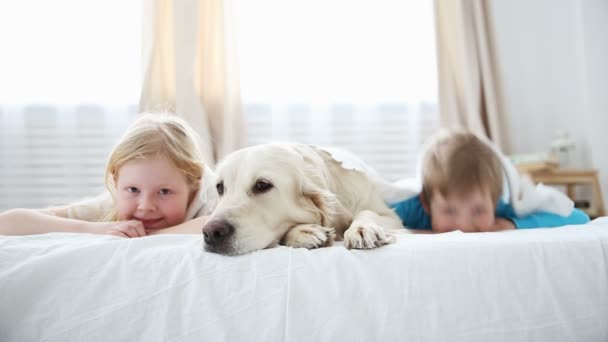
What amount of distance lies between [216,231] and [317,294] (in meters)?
0.32

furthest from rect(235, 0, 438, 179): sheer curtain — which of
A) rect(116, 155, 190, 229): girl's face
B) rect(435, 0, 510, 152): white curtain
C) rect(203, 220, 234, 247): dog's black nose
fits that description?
rect(203, 220, 234, 247): dog's black nose

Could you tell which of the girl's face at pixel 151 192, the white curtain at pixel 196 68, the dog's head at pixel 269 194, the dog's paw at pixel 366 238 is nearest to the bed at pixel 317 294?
the dog's paw at pixel 366 238

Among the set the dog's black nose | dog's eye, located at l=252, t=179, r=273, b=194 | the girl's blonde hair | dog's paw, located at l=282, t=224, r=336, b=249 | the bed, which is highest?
the girl's blonde hair

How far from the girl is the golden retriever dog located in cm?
19

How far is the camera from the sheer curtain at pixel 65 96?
3.61m

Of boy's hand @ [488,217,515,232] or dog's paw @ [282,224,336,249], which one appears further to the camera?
boy's hand @ [488,217,515,232]

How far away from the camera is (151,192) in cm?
143

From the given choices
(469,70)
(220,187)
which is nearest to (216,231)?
(220,187)

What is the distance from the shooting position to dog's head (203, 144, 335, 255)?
1098 millimetres

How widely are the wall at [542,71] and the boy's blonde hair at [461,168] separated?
233 cm

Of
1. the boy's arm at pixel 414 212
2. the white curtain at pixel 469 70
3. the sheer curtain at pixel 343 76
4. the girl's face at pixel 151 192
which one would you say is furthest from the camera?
the sheer curtain at pixel 343 76

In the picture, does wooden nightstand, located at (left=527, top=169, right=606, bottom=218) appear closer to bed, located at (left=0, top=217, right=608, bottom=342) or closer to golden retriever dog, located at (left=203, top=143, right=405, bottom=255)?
golden retriever dog, located at (left=203, top=143, right=405, bottom=255)

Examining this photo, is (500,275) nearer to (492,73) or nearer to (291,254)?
(291,254)

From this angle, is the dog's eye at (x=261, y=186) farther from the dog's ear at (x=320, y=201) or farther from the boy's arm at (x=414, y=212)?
the boy's arm at (x=414, y=212)
